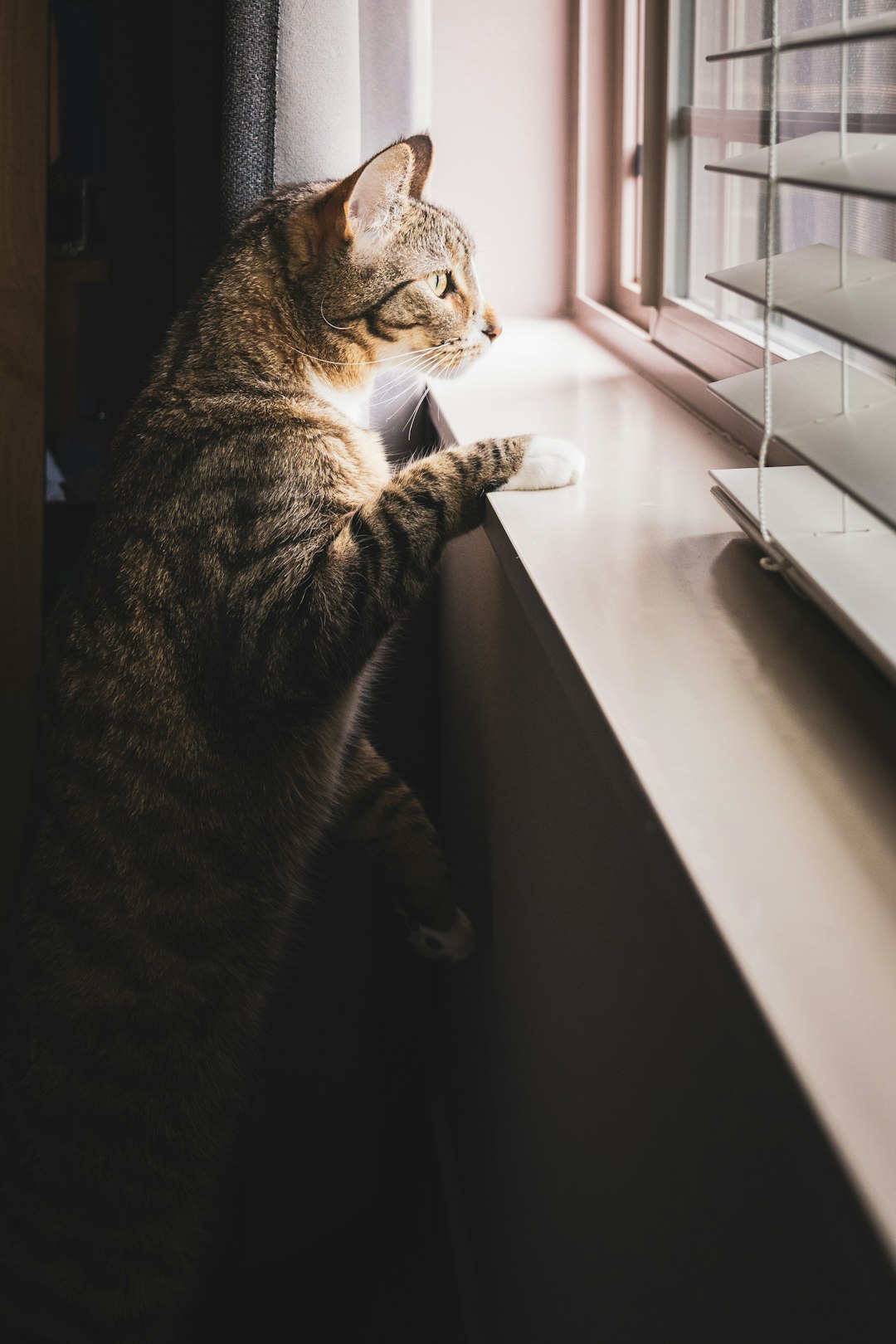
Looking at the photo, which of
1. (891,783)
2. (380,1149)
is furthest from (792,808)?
(380,1149)

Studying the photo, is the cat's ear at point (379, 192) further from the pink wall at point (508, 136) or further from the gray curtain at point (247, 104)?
the pink wall at point (508, 136)

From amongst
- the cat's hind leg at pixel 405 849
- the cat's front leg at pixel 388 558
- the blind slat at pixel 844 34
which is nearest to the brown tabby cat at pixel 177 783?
the cat's front leg at pixel 388 558

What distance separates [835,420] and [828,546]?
7 centimetres

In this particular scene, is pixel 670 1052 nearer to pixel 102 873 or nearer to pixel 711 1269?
pixel 711 1269

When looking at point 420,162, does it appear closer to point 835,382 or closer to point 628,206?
point 628,206

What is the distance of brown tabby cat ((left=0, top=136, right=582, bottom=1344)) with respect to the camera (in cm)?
88

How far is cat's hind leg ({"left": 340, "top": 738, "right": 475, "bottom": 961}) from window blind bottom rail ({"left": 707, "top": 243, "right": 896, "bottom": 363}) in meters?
0.71

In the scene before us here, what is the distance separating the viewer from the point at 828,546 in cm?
55

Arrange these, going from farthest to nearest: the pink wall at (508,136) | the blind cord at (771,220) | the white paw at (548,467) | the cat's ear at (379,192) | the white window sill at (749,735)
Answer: the pink wall at (508,136) < the cat's ear at (379,192) < the white paw at (548,467) < the blind cord at (771,220) < the white window sill at (749,735)

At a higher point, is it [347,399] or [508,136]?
[508,136]

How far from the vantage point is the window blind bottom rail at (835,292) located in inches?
17.5

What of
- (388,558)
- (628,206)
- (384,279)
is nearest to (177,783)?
(388,558)

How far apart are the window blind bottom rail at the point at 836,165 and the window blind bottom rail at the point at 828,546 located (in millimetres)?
161

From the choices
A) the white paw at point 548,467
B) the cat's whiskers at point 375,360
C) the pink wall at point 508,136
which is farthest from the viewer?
the pink wall at point 508,136
